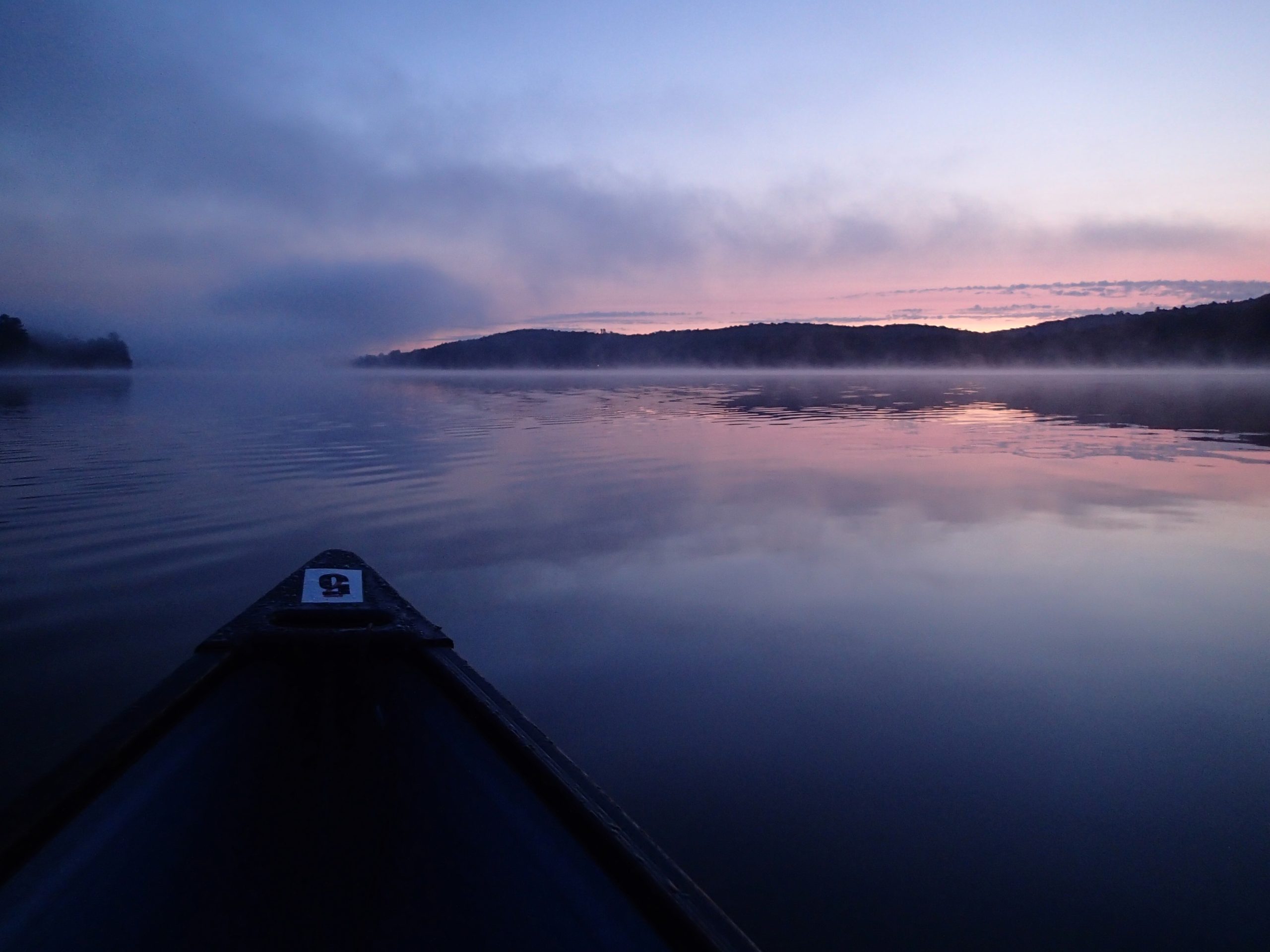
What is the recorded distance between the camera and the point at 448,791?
8.61ft

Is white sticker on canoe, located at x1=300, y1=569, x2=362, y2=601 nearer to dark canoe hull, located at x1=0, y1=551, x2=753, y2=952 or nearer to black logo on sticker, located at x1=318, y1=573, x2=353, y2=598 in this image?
black logo on sticker, located at x1=318, y1=573, x2=353, y2=598

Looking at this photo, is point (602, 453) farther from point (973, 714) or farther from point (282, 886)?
point (282, 886)

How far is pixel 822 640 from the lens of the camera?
17.9 feet

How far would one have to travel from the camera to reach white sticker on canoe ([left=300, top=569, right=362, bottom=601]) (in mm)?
3904

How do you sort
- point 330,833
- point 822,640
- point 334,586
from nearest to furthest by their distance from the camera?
point 330,833 → point 334,586 → point 822,640

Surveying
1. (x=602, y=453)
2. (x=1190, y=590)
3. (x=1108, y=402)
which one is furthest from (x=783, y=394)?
(x=1190, y=590)

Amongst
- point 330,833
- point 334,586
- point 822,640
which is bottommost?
point 822,640

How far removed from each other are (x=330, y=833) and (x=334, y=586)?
192 centimetres

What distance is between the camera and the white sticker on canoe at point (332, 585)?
3904 millimetres

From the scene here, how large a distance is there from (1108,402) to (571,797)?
37.5m

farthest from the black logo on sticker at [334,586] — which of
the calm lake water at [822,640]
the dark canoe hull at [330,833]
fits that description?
the calm lake water at [822,640]

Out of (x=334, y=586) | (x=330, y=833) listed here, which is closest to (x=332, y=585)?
(x=334, y=586)

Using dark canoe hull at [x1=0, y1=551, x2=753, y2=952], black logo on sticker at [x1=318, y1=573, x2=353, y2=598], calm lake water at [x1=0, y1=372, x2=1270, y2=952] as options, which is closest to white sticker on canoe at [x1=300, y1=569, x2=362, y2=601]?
black logo on sticker at [x1=318, y1=573, x2=353, y2=598]

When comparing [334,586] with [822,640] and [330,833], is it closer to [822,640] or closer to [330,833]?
[330,833]
